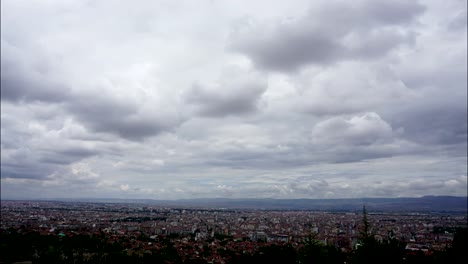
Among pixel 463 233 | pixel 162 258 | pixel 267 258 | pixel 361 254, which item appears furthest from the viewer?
pixel 162 258

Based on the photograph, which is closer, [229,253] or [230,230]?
[229,253]

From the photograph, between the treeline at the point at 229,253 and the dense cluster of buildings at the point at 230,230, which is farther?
the dense cluster of buildings at the point at 230,230

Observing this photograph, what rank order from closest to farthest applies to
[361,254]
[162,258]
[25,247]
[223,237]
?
Answer: [361,254] < [162,258] < [25,247] < [223,237]

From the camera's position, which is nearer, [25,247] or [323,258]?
[323,258]

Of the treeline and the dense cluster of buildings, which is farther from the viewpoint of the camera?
the dense cluster of buildings

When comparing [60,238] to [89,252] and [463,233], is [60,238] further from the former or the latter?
[463,233]

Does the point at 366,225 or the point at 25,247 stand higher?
the point at 366,225

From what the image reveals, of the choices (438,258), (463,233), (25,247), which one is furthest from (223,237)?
(438,258)

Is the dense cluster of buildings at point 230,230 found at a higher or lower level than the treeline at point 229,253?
lower
